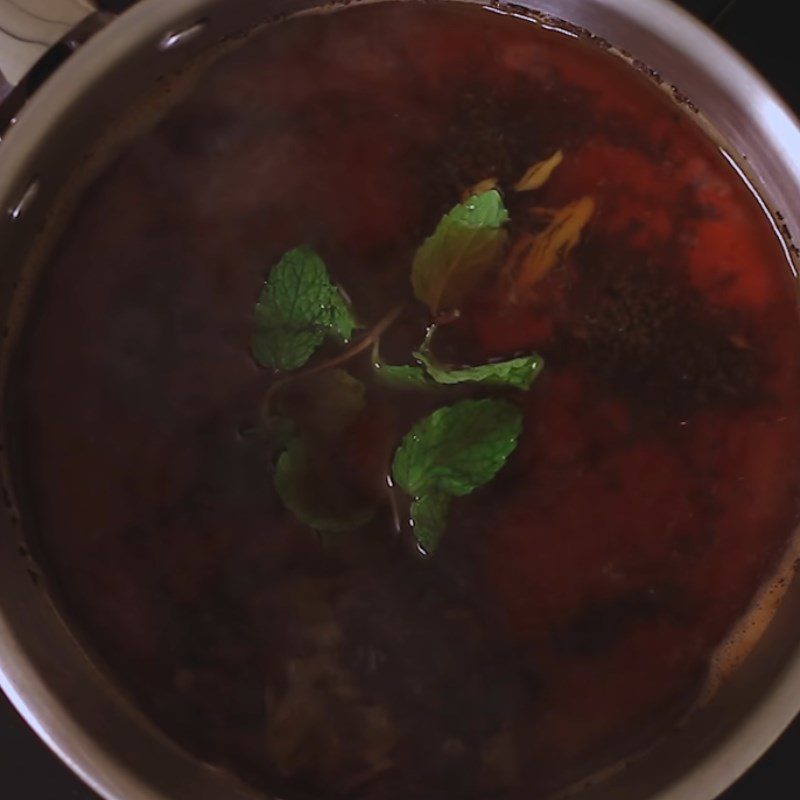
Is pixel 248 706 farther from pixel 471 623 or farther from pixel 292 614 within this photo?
pixel 471 623

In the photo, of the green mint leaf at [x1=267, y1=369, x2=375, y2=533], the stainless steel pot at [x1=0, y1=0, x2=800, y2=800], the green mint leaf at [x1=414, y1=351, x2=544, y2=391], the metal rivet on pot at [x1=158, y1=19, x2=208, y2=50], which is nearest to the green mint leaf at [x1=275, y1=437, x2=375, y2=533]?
the green mint leaf at [x1=267, y1=369, x2=375, y2=533]

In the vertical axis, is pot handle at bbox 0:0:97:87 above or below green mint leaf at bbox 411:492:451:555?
above

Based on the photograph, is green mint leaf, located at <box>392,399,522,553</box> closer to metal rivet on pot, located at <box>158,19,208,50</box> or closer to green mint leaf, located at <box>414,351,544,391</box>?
green mint leaf, located at <box>414,351,544,391</box>

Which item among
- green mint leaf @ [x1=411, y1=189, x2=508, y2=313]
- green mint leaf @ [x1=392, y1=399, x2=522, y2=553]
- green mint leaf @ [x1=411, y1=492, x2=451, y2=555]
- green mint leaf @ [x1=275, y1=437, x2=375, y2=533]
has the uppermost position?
green mint leaf @ [x1=411, y1=189, x2=508, y2=313]

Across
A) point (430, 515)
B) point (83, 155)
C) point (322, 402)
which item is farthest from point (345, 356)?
point (83, 155)

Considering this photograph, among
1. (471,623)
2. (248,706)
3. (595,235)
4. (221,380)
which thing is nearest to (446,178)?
(595,235)

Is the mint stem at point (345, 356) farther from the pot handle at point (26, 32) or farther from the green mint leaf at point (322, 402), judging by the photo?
the pot handle at point (26, 32)

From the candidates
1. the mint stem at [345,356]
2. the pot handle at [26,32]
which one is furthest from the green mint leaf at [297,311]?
the pot handle at [26,32]
